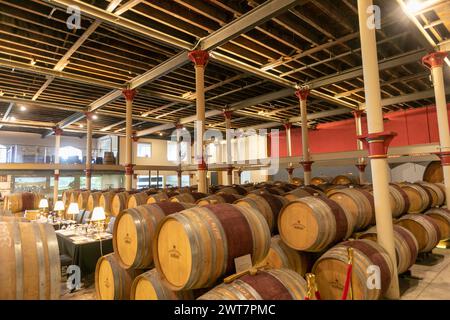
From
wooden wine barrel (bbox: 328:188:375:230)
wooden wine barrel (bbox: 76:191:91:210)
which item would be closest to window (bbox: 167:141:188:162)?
wooden wine barrel (bbox: 76:191:91:210)

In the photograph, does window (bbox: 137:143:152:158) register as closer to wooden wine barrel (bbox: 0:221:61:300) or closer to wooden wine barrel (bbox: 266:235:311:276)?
wooden wine barrel (bbox: 266:235:311:276)

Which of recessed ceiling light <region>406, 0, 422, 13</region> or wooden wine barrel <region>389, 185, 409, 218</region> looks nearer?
recessed ceiling light <region>406, 0, 422, 13</region>

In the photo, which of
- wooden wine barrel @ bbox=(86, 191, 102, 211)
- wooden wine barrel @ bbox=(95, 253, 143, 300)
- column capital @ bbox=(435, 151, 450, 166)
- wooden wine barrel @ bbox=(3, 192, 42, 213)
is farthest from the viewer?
wooden wine barrel @ bbox=(3, 192, 42, 213)

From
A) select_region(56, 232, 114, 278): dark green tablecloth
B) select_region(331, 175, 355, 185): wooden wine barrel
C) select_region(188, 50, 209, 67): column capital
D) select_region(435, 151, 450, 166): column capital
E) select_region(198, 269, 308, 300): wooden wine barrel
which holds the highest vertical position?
select_region(188, 50, 209, 67): column capital

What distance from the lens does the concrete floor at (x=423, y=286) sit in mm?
3797

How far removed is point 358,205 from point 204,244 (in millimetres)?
3394

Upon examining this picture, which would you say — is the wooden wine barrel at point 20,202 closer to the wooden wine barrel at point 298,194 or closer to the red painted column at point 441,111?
the wooden wine barrel at point 298,194

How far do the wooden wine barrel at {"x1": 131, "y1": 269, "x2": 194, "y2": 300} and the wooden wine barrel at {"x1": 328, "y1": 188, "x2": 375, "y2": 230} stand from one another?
305 cm

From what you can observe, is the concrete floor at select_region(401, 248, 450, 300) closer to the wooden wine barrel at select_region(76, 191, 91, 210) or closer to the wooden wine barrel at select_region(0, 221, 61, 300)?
the wooden wine barrel at select_region(0, 221, 61, 300)

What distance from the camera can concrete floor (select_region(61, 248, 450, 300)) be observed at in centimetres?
380

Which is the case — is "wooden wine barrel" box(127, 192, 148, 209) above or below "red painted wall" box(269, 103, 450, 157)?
below

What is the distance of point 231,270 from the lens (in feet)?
8.64

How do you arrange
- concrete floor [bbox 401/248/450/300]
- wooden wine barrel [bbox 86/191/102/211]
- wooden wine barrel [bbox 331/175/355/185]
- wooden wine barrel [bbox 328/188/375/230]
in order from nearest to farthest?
concrete floor [bbox 401/248/450/300] → wooden wine barrel [bbox 328/188/375/230] → wooden wine barrel [bbox 86/191/102/211] → wooden wine barrel [bbox 331/175/355/185]
